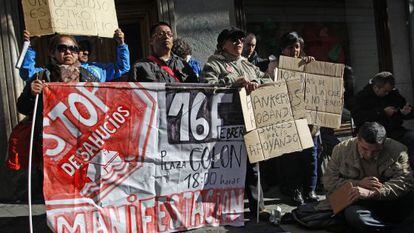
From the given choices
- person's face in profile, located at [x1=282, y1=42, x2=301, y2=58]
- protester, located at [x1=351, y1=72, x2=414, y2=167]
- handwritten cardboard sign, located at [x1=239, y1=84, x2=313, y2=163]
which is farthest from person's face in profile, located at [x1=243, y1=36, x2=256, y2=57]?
protester, located at [x1=351, y1=72, x2=414, y2=167]

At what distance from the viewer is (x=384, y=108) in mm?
6531

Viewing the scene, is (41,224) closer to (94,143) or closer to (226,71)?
(94,143)

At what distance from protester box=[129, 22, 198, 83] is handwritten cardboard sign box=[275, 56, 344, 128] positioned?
0.99 metres

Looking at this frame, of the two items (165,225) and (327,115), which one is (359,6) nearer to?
(327,115)

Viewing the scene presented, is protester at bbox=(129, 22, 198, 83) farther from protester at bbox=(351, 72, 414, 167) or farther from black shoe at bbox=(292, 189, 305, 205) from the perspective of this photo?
protester at bbox=(351, 72, 414, 167)

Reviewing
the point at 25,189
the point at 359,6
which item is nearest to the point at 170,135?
the point at 25,189

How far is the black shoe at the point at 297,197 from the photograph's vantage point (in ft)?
19.4

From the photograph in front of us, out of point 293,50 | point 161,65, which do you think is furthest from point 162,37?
point 293,50

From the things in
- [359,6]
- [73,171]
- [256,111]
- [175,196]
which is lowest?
[175,196]

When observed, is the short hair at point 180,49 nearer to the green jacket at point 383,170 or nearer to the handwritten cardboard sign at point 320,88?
the handwritten cardboard sign at point 320,88

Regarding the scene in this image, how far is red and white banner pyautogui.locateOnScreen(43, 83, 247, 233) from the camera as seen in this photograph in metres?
4.43

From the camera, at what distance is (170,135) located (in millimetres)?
4859

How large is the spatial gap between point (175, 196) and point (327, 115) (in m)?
1.81

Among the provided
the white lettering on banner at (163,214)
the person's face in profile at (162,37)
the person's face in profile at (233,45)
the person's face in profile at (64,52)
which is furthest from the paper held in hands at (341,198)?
the person's face in profile at (64,52)
